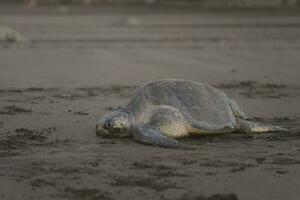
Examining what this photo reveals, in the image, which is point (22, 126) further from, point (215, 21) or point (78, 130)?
point (215, 21)

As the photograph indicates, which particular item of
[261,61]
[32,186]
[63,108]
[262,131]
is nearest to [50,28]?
[261,61]

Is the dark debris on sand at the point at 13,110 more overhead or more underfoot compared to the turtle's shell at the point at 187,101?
more underfoot

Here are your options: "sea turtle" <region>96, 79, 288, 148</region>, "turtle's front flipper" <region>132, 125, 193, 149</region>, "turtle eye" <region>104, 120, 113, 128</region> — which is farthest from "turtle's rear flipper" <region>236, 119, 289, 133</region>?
"turtle eye" <region>104, 120, 113, 128</region>

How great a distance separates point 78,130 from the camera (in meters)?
7.01

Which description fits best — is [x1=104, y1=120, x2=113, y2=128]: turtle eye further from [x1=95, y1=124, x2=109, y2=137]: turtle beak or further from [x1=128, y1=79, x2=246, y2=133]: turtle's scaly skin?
[x1=128, y1=79, x2=246, y2=133]: turtle's scaly skin

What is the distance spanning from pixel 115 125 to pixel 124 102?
8.35 ft

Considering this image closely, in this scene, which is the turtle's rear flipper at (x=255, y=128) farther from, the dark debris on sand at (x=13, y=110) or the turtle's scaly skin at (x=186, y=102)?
the dark debris on sand at (x=13, y=110)

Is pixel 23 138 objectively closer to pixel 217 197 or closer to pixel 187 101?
pixel 187 101

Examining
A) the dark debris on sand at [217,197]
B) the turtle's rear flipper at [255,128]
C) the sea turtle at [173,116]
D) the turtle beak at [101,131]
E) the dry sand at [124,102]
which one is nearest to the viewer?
the dark debris on sand at [217,197]

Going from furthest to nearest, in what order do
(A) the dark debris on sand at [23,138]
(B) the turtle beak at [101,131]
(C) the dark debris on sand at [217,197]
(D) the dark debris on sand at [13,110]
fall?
1. (D) the dark debris on sand at [13,110]
2. (B) the turtle beak at [101,131]
3. (A) the dark debris on sand at [23,138]
4. (C) the dark debris on sand at [217,197]

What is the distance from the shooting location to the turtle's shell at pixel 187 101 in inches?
262

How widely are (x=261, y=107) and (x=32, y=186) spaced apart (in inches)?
170

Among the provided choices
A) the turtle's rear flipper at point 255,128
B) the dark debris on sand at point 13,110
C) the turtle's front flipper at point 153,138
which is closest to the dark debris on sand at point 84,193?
the turtle's front flipper at point 153,138

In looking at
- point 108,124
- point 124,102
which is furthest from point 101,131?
point 124,102
